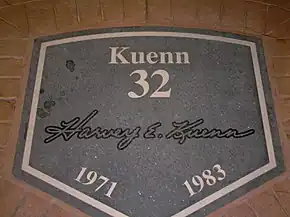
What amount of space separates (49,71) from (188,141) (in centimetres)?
47

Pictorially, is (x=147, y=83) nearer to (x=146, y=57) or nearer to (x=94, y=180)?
(x=146, y=57)

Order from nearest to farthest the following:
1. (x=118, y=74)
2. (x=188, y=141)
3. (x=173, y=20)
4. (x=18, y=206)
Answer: (x=18, y=206) < (x=188, y=141) < (x=118, y=74) < (x=173, y=20)

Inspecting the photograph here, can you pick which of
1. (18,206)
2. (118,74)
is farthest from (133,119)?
(18,206)

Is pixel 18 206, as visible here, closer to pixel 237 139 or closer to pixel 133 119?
pixel 133 119

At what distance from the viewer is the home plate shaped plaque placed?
1396 millimetres

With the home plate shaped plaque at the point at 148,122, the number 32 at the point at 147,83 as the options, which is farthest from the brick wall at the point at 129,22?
the number 32 at the point at 147,83

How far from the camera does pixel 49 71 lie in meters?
1.62

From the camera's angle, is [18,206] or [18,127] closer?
[18,206]

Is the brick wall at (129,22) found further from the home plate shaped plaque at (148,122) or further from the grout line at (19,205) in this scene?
the grout line at (19,205)
